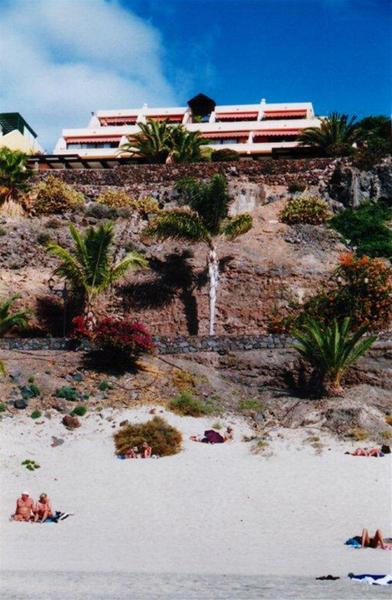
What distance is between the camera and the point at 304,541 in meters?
12.8

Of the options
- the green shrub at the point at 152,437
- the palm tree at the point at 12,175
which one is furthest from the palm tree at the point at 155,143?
the green shrub at the point at 152,437

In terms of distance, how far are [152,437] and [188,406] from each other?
2.28 meters

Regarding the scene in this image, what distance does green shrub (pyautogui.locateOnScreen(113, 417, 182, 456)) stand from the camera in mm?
18469

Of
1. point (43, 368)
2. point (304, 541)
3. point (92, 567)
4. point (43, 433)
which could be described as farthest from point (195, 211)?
point (92, 567)

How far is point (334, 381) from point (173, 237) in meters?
9.34

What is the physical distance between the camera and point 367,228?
32688 millimetres

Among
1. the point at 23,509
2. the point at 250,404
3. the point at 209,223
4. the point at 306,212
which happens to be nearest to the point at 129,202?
the point at 306,212

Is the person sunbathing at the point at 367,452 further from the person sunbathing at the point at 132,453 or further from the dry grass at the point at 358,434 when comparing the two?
the person sunbathing at the point at 132,453

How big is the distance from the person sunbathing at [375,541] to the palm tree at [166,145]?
108ft

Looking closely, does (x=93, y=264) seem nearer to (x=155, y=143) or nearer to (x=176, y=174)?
(x=176, y=174)

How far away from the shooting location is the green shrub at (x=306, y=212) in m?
34.1

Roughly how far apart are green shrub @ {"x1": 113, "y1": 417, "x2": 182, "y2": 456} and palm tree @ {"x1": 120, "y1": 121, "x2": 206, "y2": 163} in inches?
1027

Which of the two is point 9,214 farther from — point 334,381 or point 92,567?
point 92,567

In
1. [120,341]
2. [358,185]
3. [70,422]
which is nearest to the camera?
[70,422]
